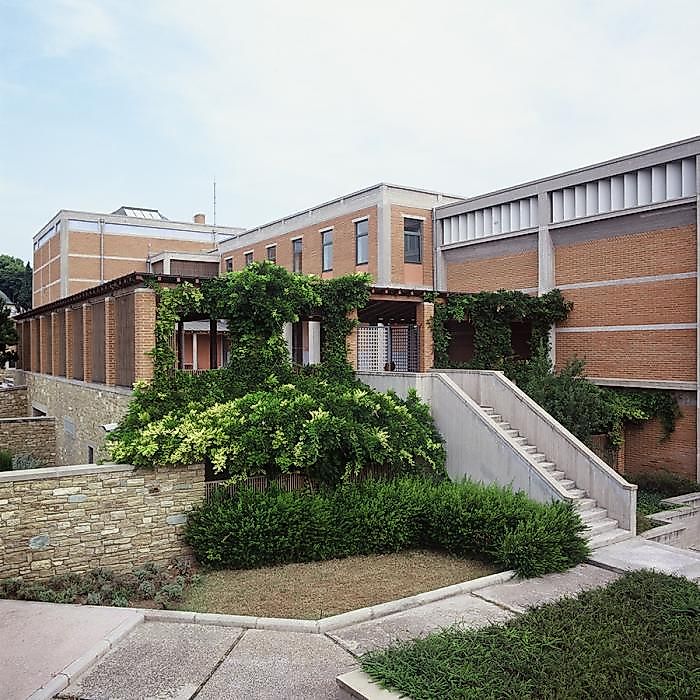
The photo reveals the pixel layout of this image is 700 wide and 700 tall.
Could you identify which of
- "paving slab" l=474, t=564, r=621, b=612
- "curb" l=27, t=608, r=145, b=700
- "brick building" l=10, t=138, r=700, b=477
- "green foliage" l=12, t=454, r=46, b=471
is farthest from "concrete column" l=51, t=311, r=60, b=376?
"paving slab" l=474, t=564, r=621, b=612

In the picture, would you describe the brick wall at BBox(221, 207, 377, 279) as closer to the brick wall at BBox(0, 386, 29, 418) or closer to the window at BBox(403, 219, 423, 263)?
the window at BBox(403, 219, 423, 263)

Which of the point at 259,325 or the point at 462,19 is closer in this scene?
the point at 462,19

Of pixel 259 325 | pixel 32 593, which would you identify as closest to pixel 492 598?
pixel 32 593

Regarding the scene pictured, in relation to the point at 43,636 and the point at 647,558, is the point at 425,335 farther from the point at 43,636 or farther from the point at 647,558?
the point at 43,636

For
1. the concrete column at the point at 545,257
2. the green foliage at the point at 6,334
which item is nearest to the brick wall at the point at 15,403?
the green foliage at the point at 6,334

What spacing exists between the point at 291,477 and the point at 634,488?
22.7ft

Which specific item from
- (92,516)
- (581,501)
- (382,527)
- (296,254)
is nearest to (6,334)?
(296,254)

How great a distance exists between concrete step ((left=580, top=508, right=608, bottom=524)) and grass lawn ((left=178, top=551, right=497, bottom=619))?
3.21m

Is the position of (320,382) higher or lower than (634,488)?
higher

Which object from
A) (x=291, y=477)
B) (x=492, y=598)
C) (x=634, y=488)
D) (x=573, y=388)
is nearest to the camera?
(x=492, y=598)

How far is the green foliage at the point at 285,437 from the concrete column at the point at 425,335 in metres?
4.02

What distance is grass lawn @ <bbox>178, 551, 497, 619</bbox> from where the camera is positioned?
9.46 metres

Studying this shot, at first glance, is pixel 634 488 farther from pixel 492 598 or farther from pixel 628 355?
pixel 628 355

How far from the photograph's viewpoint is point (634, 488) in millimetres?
13578
